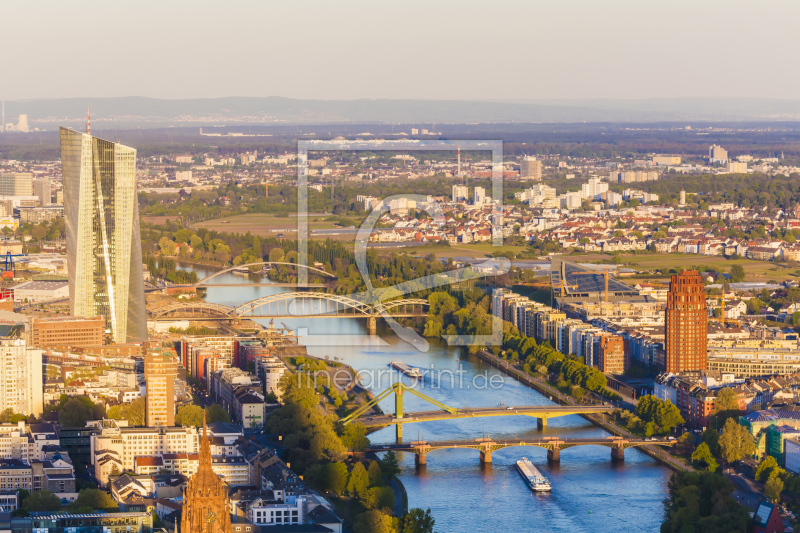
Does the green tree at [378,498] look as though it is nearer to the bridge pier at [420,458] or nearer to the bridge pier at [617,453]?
the bridge pier at [420,458]

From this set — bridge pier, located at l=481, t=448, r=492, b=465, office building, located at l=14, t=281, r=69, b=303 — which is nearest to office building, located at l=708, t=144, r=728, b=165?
office building, located at l=14, t=281, r=69, b=303

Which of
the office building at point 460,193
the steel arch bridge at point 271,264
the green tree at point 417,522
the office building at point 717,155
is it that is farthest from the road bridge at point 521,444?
the office building at point 717,155

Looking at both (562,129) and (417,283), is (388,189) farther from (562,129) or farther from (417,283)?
(562,129)

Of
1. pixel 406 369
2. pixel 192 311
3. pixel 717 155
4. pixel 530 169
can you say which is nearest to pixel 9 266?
pixel 192 311

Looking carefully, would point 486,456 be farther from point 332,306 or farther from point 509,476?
point 332,306

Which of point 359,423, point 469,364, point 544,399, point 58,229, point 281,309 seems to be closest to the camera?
point 359,423

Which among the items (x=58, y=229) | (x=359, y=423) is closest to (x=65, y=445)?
(x=359, y=423)

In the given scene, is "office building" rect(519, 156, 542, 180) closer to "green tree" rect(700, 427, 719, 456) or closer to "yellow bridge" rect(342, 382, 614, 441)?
"yellow bridge" rect(342, 382, 614, 441)

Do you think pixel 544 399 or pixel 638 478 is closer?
pixel 638 478
